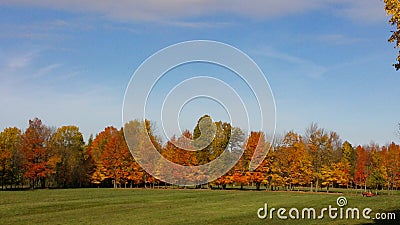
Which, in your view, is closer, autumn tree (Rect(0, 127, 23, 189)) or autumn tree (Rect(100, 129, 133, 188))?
autumn tree (Rect(0, 127, 23, 189))

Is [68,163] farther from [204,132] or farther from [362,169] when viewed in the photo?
[362,169]

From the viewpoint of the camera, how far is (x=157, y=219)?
80.5 feet

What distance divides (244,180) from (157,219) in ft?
146

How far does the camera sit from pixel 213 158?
202 feet

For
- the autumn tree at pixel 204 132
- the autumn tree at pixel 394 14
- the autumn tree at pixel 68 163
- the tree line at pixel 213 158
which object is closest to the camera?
the autumn tree at pixel 394 14

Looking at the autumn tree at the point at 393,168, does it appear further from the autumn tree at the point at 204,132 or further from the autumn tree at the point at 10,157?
the autumn tree at the point at 10,157

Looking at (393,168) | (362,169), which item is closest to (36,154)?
(362,169)

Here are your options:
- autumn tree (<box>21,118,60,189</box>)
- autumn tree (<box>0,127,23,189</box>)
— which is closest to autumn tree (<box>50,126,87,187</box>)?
autumn tree (<box>21,118,60,189</box>)

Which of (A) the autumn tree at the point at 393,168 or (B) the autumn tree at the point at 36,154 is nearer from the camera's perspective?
(B) the autumn tree at the point at 36,154

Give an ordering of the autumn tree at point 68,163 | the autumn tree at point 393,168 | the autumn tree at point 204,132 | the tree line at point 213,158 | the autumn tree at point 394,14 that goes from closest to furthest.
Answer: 1. the autumn tree at point 394,14
2. the autumn tree at point 204,132
3. the tree line at point 213,158
4. the autumn tree at point 393,168
5. the autumn tree at point 68,163

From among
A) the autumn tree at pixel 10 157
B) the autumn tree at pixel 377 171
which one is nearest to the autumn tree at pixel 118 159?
the autumn tree at pixel 10 157

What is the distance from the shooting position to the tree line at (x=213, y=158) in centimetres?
6506

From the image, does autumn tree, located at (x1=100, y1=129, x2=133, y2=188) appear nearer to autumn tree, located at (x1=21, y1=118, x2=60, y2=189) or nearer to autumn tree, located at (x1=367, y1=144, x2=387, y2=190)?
autumn tree, located at (x1=21, y1=118, x2=60, y2=189)

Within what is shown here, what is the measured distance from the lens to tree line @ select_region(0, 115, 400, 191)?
6506cm
